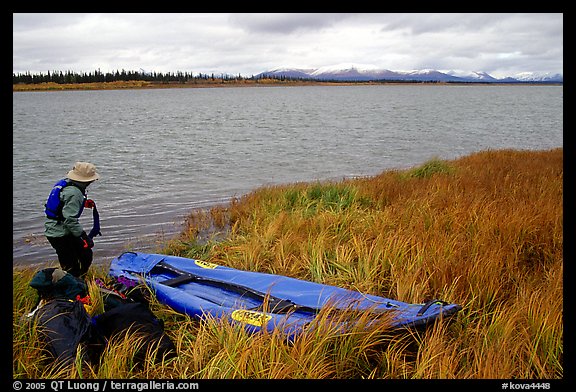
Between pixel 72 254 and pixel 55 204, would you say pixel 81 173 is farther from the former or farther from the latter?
pixel 72 254

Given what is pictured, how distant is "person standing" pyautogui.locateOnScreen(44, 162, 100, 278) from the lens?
5.29 m

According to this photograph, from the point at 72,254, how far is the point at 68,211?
29.0 inches

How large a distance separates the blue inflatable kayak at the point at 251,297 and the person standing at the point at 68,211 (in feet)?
2.21

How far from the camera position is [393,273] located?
475 cm

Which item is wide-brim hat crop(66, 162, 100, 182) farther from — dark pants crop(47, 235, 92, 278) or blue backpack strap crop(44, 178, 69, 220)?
dark pants crop(47, 235, 92, 278)

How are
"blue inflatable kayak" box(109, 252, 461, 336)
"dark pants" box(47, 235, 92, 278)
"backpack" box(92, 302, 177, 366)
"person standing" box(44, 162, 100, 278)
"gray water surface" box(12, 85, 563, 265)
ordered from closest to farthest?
"backpack" box(92, 302, 177, 366)
"blue inflatable kayak" box(109, 252, 461, 336)
"person standing" box(44, 162, 100, 278)
"dark pants" box(47, 235, 92, 278)
"gray water surface" box(12, 85, 563, 265)

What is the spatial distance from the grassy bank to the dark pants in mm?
282

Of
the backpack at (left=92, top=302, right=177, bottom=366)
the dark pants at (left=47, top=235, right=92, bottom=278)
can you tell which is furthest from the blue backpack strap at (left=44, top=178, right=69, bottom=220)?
the backpack at (left=92, top=302, right=177, bottom=366)

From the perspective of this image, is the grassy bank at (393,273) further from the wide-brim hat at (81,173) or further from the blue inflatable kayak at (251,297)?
the wide-brim hat at (81,173)

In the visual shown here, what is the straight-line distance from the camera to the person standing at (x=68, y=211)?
17.4 ft

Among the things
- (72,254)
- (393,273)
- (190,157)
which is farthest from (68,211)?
(190,157)

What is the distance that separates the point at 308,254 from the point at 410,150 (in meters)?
15.2

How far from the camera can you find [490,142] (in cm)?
2211
